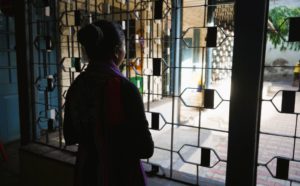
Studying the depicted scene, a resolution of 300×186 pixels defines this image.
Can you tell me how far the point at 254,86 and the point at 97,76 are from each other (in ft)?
2.57

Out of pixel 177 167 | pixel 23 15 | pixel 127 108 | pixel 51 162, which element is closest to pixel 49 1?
pixel 23 15

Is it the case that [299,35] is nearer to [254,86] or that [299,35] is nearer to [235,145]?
[254,86]

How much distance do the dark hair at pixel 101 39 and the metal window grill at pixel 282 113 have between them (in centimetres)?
77

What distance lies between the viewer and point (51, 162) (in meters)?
2.08

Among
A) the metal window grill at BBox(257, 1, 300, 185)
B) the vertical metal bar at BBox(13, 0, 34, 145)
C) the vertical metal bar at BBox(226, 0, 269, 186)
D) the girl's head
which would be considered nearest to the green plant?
the metal window grill at BBox(257, 1, 300, 185)

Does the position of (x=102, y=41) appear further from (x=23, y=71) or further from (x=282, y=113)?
(x=23, y=71)

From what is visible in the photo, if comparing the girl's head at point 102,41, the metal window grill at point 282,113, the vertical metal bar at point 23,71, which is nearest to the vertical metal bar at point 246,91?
the metal window grill at point 282,113

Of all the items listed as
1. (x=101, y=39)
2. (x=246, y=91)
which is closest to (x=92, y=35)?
(x=101, y=39)

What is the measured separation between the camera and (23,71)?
7.47 ft

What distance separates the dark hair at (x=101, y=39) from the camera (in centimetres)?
104

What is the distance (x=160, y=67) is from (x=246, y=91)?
577mm

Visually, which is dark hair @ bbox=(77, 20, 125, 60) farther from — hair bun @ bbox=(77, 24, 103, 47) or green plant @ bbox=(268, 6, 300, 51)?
green plant @ bbox=(268, 6, 300, 51)

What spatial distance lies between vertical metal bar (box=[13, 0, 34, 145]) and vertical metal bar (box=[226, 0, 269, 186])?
1801 millimetres

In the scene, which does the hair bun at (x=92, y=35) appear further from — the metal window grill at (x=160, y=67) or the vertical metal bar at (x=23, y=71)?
the vertical metal bar at (x=23, y=71)
